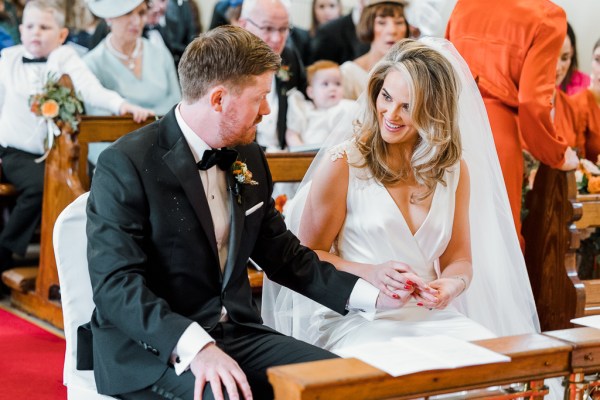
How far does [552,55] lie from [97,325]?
2.90 metres

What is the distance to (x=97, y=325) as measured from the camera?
8.14 feet

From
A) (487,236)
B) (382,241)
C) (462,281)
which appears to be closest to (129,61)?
(487,236)

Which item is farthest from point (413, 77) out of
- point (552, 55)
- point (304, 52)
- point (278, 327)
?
point (304, 52)

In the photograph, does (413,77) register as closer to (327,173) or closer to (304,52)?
(327,173)

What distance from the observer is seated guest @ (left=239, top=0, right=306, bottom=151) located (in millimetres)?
6176

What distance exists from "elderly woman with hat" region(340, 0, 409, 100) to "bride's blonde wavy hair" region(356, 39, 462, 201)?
3.88m

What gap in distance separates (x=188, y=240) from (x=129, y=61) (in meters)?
4.11

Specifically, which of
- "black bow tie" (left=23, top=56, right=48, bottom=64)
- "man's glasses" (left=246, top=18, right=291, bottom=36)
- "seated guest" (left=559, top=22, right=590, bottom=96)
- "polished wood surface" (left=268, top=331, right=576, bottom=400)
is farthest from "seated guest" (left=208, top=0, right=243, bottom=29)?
"polished wood surface" (left=268, top=331, right=576, bottom=400)

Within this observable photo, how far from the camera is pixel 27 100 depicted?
6.02 meters

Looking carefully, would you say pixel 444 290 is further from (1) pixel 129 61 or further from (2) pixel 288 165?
(1) pixel 129 61

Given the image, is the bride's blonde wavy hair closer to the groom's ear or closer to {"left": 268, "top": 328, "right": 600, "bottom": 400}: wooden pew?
the groom's ear

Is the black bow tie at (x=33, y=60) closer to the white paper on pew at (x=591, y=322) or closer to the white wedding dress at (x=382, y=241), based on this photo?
the white wedding dress at (x=382, y=241)

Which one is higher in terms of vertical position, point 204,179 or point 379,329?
point 204,179

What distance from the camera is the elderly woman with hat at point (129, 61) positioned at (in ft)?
20.7
